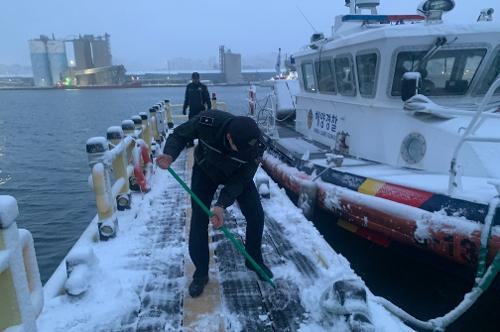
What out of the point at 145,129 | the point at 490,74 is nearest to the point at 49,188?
the point at 145,129

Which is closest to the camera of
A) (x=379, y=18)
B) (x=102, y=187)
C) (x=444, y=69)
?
(x=102, y=187)

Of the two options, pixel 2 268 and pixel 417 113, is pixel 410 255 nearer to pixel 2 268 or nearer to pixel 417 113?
pixel 417 113

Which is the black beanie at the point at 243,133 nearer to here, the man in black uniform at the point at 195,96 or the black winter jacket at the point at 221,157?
the black winter jacket at the point at 221,157

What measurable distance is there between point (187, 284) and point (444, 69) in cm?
425

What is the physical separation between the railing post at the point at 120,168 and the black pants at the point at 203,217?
1659 millimetres

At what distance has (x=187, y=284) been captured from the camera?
134 inches

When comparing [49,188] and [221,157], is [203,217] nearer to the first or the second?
[221,157]

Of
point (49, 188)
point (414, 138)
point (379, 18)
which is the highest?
point (379, 18)

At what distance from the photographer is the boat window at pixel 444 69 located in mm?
5219

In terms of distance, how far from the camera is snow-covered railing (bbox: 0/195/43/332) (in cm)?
179

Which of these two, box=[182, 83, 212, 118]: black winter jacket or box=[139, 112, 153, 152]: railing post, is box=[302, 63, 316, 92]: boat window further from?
box=[139, 112, 153, 152]: railing post

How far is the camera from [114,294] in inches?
125

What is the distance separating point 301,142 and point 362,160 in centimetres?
215

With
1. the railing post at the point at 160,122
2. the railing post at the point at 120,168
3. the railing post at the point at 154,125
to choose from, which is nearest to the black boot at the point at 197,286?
the railing post at the point at 120,168
